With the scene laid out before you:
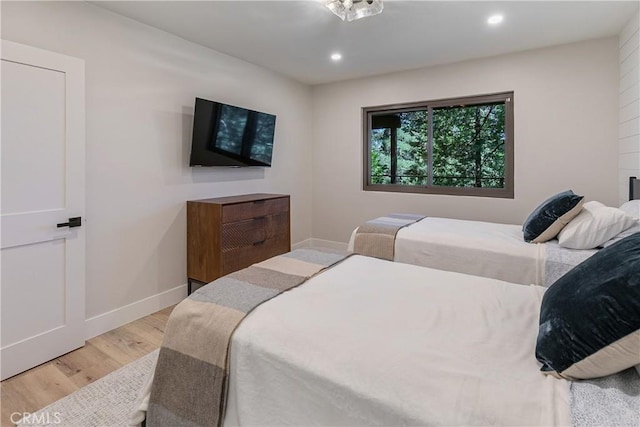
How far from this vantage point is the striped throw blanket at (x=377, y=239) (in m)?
2.94

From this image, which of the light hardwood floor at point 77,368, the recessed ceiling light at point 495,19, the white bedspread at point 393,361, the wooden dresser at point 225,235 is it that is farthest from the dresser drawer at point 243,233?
the recessed ceiling light at point 495,19

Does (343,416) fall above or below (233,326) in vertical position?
below

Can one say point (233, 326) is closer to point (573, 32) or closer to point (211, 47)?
point (211, 47)

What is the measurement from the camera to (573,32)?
3090mm

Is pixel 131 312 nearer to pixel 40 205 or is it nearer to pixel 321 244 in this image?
pixel 40 205

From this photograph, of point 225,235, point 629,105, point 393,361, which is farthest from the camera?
point 225,235

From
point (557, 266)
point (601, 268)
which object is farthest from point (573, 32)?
point (601, 268)

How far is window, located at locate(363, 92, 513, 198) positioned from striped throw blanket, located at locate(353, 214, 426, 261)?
4.60 feet

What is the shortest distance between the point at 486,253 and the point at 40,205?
3.12 metres

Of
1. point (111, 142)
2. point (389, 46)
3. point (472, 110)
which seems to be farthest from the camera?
point (472, 110)

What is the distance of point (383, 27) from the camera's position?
2951 millimetres

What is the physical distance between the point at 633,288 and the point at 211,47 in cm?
371

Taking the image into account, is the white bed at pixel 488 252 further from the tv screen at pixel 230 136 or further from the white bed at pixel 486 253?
the tv screen at pixel 230 136

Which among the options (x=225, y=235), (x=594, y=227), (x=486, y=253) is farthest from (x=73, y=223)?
(x=594, y=227)
